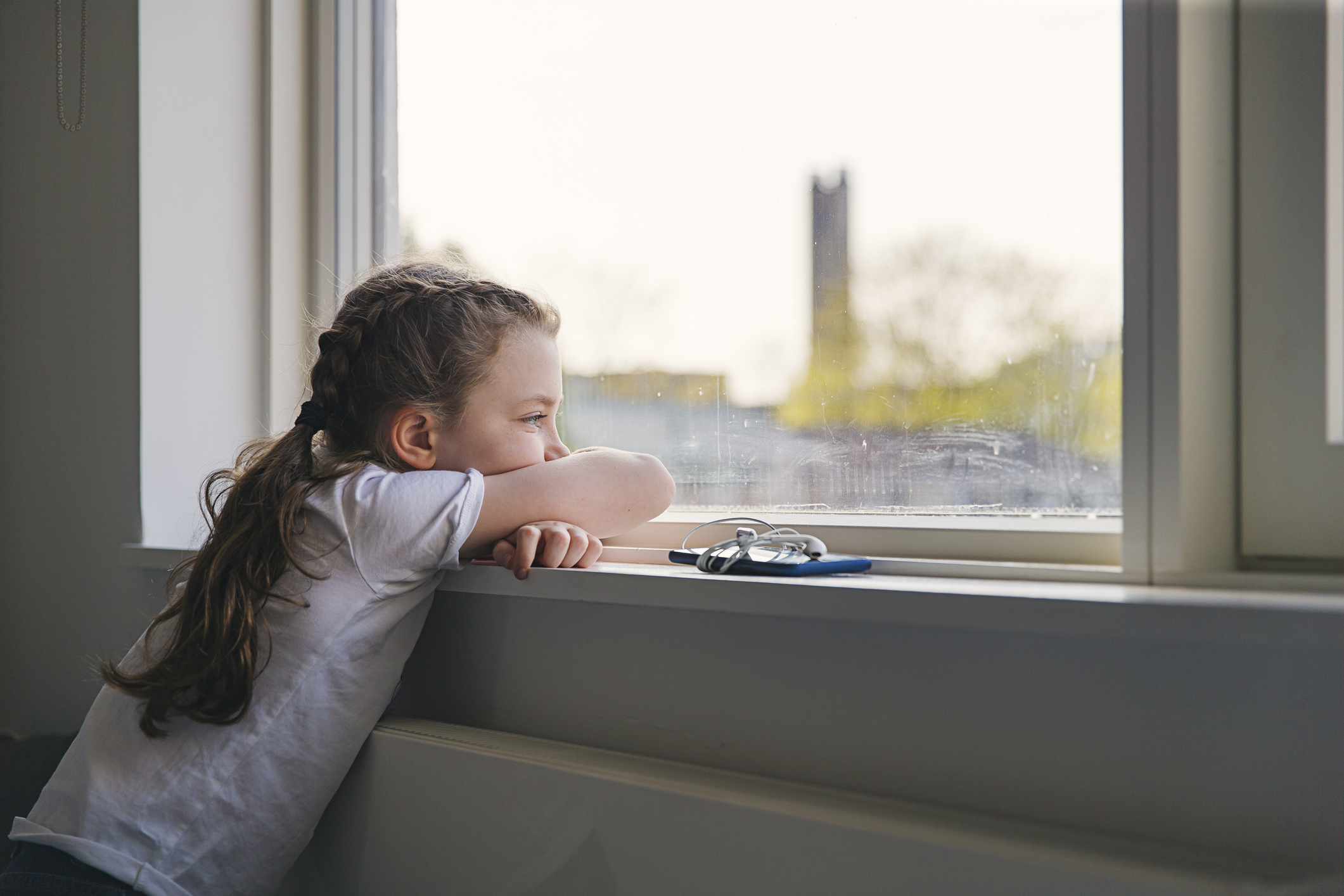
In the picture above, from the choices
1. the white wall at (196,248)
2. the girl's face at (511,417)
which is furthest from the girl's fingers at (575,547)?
the white wall at (196,248)

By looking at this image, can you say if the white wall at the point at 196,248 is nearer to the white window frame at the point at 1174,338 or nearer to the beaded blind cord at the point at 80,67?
the beaded blind cord at the point at 80,67

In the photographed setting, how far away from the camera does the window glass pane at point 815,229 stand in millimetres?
761

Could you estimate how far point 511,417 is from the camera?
36.6 inches

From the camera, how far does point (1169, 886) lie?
0.47 metres

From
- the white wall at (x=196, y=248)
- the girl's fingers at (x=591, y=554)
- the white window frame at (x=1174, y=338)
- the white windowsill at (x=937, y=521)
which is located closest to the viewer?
the white window frame at (x=1174, y=338)

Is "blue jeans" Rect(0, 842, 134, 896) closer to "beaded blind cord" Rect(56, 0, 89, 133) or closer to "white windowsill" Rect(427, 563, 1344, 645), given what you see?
"white windowsill" Rect(427, 563, 1344, 645)

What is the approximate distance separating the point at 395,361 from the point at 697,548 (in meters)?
0.37

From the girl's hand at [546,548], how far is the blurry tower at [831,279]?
0.98ft

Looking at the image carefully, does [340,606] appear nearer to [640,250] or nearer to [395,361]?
[395,361]

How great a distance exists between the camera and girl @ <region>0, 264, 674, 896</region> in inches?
29.9

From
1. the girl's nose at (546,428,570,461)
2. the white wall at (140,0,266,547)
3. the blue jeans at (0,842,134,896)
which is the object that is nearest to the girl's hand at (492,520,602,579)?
the girl's nose at (546,428,570,461)

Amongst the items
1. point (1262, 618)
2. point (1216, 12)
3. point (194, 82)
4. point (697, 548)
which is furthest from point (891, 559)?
point (194, 82)

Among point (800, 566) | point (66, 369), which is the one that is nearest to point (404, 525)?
point (800, 566)

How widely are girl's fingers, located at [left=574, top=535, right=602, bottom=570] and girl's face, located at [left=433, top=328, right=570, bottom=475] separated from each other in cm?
12
